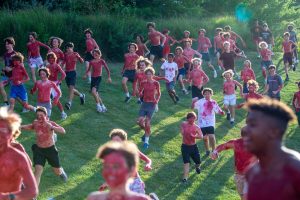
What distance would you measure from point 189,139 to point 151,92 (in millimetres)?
2581

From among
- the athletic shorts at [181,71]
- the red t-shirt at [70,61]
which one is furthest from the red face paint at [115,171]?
the athletic shorts at [181,71]

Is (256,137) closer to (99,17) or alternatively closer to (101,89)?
(101,89)

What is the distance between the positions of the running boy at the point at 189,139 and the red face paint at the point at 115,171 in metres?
7.80

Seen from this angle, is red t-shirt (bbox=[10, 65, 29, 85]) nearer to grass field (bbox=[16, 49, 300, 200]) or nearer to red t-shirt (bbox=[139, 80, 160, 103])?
grass field (bbox=[16, 49, 300, 200])

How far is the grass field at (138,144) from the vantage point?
40.6 ft

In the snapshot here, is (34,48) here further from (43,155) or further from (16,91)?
(43,155)

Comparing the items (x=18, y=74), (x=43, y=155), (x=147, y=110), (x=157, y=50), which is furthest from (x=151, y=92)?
(x=157, y=50)

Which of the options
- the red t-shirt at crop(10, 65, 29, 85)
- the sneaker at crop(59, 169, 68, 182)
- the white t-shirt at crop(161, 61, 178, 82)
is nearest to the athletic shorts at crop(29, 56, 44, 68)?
the white t-shirt at crop(161, 61, 178, 82)

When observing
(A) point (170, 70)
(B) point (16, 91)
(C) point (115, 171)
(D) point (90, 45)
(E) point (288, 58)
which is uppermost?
(C) point (115, 171)

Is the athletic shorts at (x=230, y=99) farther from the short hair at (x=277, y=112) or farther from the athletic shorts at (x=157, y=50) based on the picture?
the short hair at (x=277, y=112)

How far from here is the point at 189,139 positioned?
12.9 m

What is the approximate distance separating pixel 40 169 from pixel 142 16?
77.1 ft

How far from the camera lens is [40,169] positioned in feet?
37.2

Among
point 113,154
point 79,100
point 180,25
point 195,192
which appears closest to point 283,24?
point 180,25
